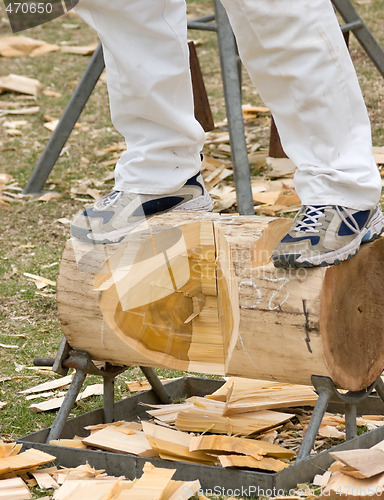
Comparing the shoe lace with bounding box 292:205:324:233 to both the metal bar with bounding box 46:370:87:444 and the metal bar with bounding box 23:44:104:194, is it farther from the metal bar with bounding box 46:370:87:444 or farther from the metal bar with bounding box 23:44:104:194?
the metal bar with bounding box 23:44:104:194

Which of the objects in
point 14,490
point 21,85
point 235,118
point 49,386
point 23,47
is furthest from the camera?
point 23,47

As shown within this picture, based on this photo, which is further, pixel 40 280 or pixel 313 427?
pixel 40 280

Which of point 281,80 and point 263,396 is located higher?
point 281,80

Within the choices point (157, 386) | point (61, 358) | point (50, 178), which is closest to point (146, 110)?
point (61, 358)

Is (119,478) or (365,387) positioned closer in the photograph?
(119,478)

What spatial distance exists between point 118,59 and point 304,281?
2.69ft

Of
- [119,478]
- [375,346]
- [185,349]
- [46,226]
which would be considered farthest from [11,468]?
[46,226]

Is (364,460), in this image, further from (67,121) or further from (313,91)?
(67,121)

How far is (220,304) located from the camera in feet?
7.61

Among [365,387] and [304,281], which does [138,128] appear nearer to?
[304,281]

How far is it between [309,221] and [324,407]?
439 mm

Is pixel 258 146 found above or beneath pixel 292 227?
beneath

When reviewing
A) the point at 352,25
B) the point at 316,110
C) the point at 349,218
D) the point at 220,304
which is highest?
the point at 316,110

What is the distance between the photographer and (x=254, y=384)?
102 inches
